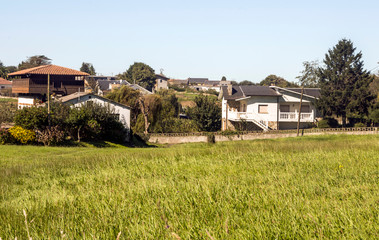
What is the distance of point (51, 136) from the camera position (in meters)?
30.9

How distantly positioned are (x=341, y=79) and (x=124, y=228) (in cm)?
5501

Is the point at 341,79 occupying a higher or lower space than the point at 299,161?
higher

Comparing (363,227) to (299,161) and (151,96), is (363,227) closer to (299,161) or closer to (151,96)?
(299,161)

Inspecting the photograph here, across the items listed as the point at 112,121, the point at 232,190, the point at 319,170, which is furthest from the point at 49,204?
the point at 112,121

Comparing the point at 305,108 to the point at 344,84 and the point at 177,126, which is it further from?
the point at 177,126

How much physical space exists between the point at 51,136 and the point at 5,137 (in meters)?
3.32

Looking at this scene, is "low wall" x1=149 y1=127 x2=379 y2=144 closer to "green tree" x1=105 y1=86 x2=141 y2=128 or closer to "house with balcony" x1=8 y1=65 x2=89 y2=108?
"green tree" x1=105 y1=86 x2=141 y2=128

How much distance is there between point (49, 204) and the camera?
24.8ft

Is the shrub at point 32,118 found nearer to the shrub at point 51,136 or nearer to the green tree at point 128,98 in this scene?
the shrub at point 51,136

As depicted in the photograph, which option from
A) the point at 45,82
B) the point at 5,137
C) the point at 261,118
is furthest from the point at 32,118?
the point at 261,118

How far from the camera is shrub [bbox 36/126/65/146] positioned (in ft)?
100

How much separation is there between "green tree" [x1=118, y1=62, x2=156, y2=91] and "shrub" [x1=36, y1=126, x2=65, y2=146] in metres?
89.7

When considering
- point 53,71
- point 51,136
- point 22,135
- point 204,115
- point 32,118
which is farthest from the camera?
point 53,71

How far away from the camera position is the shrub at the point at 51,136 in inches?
1204
